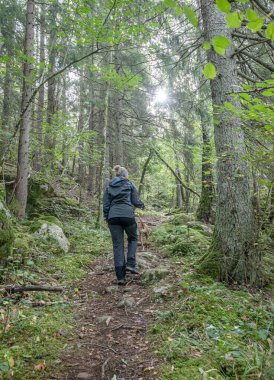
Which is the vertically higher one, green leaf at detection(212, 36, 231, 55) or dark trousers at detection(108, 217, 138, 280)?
green leaf at detection(212, 36, 231, 55)

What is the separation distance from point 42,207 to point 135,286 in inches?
208

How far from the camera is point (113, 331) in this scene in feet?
12.7

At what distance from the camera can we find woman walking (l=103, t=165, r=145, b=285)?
577cm

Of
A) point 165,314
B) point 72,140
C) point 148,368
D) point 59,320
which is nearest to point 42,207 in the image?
point 72,140

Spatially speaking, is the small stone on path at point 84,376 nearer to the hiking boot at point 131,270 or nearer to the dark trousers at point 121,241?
the dark trousers at point 121,241

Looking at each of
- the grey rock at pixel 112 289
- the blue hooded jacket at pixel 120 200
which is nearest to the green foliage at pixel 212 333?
the grey rock at pixel 112 289

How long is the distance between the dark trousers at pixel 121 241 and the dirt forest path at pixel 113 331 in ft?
1.03

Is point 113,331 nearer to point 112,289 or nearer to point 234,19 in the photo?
point 112,289

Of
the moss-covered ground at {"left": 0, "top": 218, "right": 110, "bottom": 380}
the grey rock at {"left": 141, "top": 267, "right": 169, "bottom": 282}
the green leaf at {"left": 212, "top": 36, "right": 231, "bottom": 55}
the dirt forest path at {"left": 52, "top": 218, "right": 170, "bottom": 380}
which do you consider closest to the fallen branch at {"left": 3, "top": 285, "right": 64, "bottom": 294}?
the moss-covered ground at {"left": 0, "top": 218, "right": 110, "bottom": 380}

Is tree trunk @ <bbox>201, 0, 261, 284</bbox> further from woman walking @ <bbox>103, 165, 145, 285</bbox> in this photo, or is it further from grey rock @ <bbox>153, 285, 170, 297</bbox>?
woman walking @ <bbox>103, 165, 145, 285</bbox>

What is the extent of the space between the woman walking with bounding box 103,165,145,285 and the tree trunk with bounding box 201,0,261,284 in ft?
5.23

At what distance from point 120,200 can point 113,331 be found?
273 centimetres

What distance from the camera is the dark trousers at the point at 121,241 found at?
573 centimetres

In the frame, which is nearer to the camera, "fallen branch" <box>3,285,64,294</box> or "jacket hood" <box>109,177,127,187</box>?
"fallen branch" <box>3,285,64,294</box>
